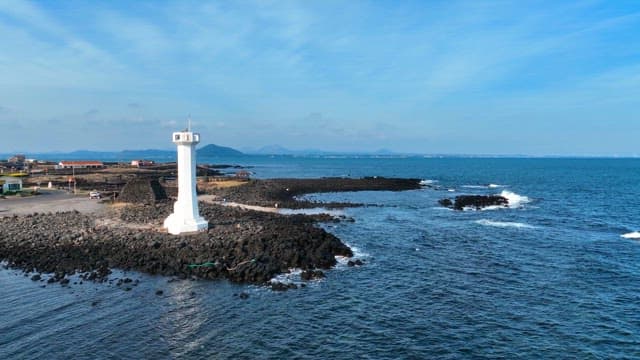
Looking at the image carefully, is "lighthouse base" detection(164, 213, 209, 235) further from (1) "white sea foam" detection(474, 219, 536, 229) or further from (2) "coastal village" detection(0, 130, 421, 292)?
(1) "white sea foam" detection(474, 219, 536, 229)

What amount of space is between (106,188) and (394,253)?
46596 mm

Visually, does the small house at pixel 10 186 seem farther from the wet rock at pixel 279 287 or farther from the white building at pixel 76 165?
the white building at pixel 76 165

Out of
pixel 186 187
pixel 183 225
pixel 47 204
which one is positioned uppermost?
pixel 186 187

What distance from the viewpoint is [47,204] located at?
4556cm

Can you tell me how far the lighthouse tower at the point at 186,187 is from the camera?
30516 mm

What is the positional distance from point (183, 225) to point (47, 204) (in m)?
22.2

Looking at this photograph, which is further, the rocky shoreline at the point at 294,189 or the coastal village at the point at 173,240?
the rocky shoreline at the point at 294,189

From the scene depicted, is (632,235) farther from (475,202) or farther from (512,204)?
(512,204)

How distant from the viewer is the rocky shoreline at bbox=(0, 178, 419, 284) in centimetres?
2533

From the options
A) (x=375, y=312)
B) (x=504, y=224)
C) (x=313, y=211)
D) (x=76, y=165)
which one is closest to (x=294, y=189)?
(x=313, y=211)

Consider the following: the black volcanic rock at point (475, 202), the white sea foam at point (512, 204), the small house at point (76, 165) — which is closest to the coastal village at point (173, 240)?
the black volcanic rock at point (475, 202)

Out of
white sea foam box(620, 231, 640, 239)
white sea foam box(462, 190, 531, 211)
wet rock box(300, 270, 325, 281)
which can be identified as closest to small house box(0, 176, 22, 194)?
wet rock box(300, 270, 325, 281)

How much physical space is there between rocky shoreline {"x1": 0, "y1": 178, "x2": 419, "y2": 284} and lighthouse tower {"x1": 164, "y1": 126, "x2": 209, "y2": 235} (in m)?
0.99

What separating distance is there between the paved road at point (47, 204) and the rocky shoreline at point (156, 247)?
13.9ft
